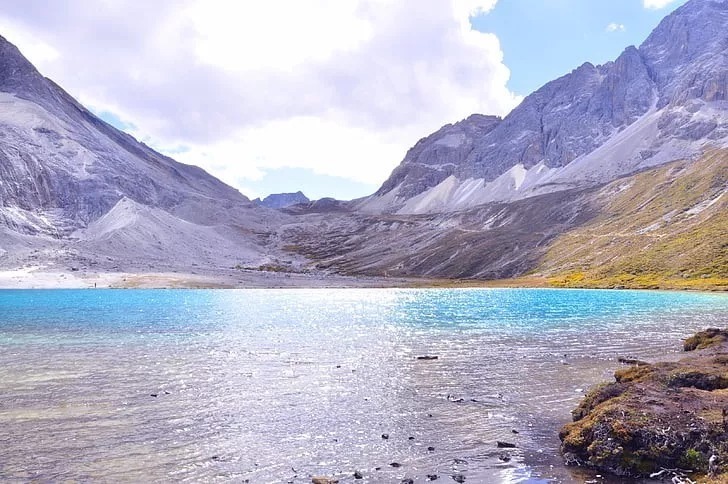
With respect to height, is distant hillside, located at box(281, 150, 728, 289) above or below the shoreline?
above

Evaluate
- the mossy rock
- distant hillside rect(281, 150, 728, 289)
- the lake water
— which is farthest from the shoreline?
the lake water

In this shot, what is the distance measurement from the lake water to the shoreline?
100275mm

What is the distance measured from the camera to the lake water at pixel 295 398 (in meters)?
17.2

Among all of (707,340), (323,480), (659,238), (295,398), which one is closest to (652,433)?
(323,480)

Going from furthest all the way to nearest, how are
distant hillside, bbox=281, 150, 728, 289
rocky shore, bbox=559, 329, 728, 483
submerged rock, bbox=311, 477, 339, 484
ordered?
distant hillside, bbox=281, 150, 728, 289
submerged rock, bbox=311, 477, 339, 484
rocky shore, bbox=559, 329, 728, 483

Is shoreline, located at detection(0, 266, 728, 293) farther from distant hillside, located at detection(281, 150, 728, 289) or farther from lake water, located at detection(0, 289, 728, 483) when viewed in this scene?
lake water, located at detection(0, 289, 728, 483)

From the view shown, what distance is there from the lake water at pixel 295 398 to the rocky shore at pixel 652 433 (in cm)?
119

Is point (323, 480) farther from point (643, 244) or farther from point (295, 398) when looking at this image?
point (643, 244)

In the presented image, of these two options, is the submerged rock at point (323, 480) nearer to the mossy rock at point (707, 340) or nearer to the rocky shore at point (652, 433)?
the rocky shore at point (652, 433)

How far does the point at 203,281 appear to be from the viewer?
159 metres

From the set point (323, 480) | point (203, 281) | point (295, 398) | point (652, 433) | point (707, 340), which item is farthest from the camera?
point (203, 281)

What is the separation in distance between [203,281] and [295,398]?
141 meters

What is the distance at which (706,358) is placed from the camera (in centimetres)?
2770

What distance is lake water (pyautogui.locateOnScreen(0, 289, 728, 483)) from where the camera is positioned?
56.6ft
